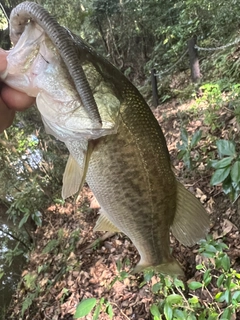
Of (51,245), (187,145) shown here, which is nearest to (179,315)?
(187,145)

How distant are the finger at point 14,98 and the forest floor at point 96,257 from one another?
1.75m

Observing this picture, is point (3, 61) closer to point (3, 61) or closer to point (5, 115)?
point (3, 61)

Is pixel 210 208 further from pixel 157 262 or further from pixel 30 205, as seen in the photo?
pixel 30 205

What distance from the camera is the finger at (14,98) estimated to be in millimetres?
1508

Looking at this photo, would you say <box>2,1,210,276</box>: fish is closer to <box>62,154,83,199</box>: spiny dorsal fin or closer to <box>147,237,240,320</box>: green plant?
<box>62,154,83,199</box>: spiny dorsal fin

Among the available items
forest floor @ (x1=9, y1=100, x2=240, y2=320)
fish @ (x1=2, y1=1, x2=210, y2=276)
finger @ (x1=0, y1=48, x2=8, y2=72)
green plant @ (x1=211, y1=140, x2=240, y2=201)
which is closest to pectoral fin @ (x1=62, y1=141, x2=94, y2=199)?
fish @ (x1=2, y1=1, x2=210, y2=276)

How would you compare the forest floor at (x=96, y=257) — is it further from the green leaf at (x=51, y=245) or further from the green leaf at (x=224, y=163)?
the green leaf at (x=224, y=163)

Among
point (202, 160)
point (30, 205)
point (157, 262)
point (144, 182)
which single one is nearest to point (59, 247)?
point (30, 205)

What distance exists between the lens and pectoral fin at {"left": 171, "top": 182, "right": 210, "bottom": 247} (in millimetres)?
1770

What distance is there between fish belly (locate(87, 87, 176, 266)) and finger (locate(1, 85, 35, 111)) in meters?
0.39

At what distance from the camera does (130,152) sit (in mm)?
1518

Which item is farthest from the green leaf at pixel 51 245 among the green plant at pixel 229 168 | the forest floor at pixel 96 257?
the green plant at pixel 229 168

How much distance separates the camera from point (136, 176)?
1580 millimetres

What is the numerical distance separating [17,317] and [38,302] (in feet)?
1.65
